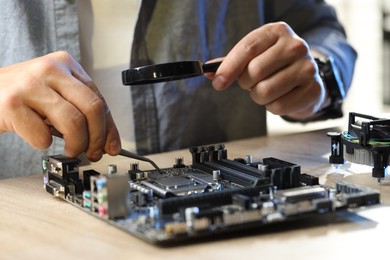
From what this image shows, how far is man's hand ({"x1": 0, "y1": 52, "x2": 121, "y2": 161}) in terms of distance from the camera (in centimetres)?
113

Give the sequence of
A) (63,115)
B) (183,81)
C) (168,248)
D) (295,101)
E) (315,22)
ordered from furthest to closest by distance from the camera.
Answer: (315,22), (183,81), (295,101), (63,115), (168,248)

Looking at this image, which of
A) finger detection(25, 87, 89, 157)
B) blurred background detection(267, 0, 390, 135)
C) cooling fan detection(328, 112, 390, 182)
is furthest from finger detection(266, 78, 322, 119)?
blurred background detection(267, 0, 390, 135)

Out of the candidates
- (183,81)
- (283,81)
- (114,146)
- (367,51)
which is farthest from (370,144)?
(367,51)

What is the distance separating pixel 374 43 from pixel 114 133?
9.91 ft

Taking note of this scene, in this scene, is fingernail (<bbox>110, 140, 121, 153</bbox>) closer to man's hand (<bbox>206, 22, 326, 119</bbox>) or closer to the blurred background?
man's hand (<bbox>206, 22, 326, 119</bbox>)

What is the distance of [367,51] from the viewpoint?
3980 millimetres

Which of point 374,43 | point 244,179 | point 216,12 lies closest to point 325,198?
point 244,179

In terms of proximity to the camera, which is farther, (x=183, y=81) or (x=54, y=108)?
(x=183, y=81)

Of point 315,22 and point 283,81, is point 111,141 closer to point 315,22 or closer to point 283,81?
point 283,81

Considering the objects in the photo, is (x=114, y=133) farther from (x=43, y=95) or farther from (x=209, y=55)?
(x=209, y=55)

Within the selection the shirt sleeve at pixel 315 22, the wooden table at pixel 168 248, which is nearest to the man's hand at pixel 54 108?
the wooden table at pixel 168 248

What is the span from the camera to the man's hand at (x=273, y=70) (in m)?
1.37

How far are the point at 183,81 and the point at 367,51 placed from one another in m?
2.41

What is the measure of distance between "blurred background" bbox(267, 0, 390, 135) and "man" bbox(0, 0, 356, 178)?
1812mm
